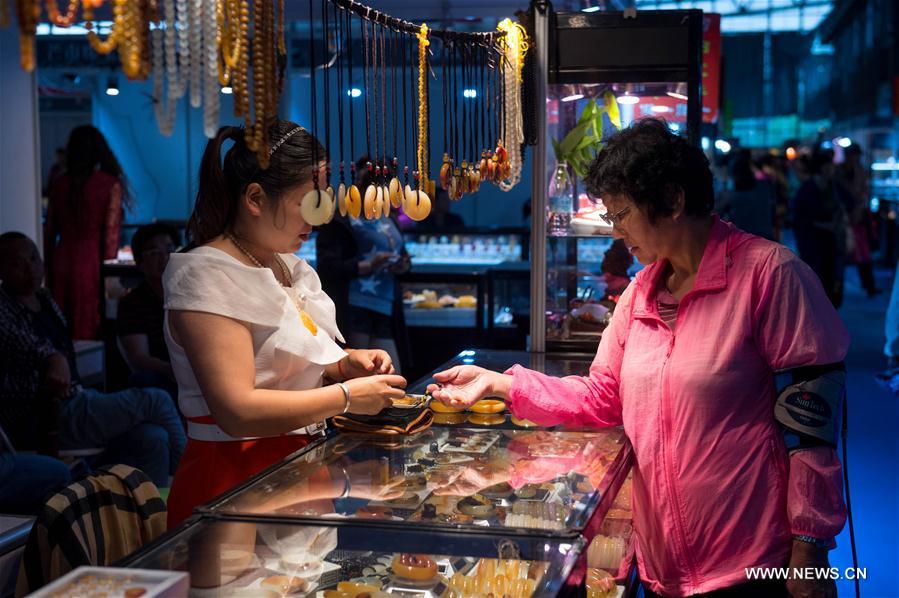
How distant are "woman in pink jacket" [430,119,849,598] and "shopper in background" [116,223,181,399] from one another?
147 inches

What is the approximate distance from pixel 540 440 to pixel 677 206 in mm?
706

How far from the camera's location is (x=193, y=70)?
167cm

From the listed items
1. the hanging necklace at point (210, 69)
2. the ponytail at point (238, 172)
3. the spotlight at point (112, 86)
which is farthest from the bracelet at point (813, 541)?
the spotlight at point (112, 86)

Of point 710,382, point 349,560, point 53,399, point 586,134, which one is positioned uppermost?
point 586,134

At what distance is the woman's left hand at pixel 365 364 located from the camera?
2.73 metres

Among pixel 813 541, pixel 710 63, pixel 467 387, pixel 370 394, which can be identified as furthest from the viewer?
pixel 710 63

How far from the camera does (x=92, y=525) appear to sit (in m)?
2.32

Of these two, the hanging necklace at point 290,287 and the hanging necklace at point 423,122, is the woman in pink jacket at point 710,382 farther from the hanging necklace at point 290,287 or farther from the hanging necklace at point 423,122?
the hanging necklace at point 290,287

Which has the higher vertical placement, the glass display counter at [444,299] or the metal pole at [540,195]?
the metal pole at [540,195]

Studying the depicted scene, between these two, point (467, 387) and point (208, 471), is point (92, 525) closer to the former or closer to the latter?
point (208, 471)

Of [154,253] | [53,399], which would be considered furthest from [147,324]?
[53,399]

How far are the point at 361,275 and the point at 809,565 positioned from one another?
456cm

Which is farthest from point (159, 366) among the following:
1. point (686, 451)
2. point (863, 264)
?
point (863, 264)

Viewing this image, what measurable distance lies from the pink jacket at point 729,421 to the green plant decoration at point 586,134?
4.83 ft
